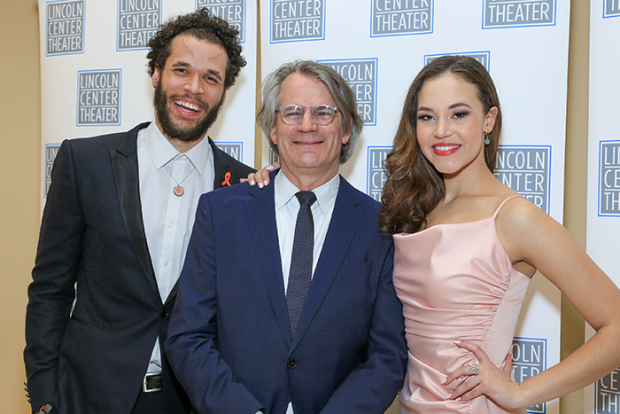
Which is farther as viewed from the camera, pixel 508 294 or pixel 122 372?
pixel 122 372

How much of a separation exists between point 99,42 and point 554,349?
10.8ft

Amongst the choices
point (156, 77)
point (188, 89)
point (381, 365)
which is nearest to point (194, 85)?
point (188, 89)

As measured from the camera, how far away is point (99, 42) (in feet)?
10.1

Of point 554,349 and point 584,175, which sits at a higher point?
point 584,175

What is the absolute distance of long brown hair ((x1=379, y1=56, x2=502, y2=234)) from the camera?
1.71m

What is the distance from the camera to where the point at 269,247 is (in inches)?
63.7

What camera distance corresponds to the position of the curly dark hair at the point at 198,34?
2.18 m

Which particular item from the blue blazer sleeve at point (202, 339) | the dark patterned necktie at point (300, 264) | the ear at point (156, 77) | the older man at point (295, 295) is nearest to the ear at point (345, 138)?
the older man at point (295, 295)

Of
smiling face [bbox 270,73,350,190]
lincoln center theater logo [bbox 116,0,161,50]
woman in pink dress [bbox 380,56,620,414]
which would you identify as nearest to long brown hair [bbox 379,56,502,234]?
woman in pink dress [bbox 380,56,620,414]

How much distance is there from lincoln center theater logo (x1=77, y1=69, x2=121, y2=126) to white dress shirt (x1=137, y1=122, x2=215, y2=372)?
3.60 feet

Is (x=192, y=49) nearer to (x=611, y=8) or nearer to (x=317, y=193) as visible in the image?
(x=317, y=193)

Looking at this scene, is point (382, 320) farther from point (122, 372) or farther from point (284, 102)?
point (122, 372)

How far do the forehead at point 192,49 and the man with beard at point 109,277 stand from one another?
0.33 metres

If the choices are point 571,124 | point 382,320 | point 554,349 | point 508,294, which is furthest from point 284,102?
point 554,349
